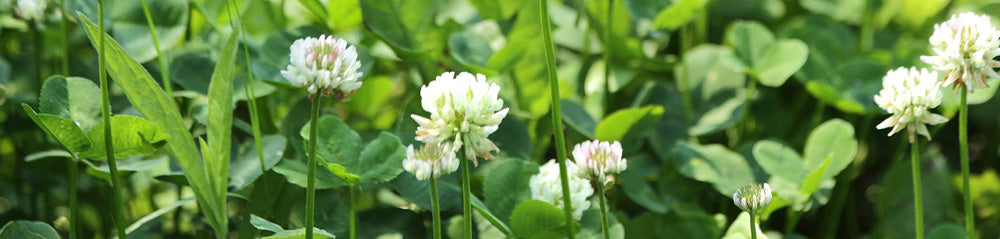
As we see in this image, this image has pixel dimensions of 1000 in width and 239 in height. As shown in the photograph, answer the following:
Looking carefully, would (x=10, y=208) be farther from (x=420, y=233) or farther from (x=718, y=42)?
(x=718, y=42)

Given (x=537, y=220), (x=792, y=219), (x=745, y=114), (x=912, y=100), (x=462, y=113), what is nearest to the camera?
(x=462, y=113)

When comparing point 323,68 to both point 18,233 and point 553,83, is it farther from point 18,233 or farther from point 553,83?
point 18,233

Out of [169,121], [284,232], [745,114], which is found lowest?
[284,232]

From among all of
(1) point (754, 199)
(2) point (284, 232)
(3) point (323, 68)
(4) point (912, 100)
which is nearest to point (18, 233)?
(2) point (284, 232)

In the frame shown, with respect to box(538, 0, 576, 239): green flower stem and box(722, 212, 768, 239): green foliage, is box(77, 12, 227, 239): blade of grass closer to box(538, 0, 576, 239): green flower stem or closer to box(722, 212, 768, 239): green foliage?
box(538, 0, 576, 239): green flower stem

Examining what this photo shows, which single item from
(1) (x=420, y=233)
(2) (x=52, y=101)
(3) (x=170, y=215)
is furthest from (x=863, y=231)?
(2) (x=52, y=101)
